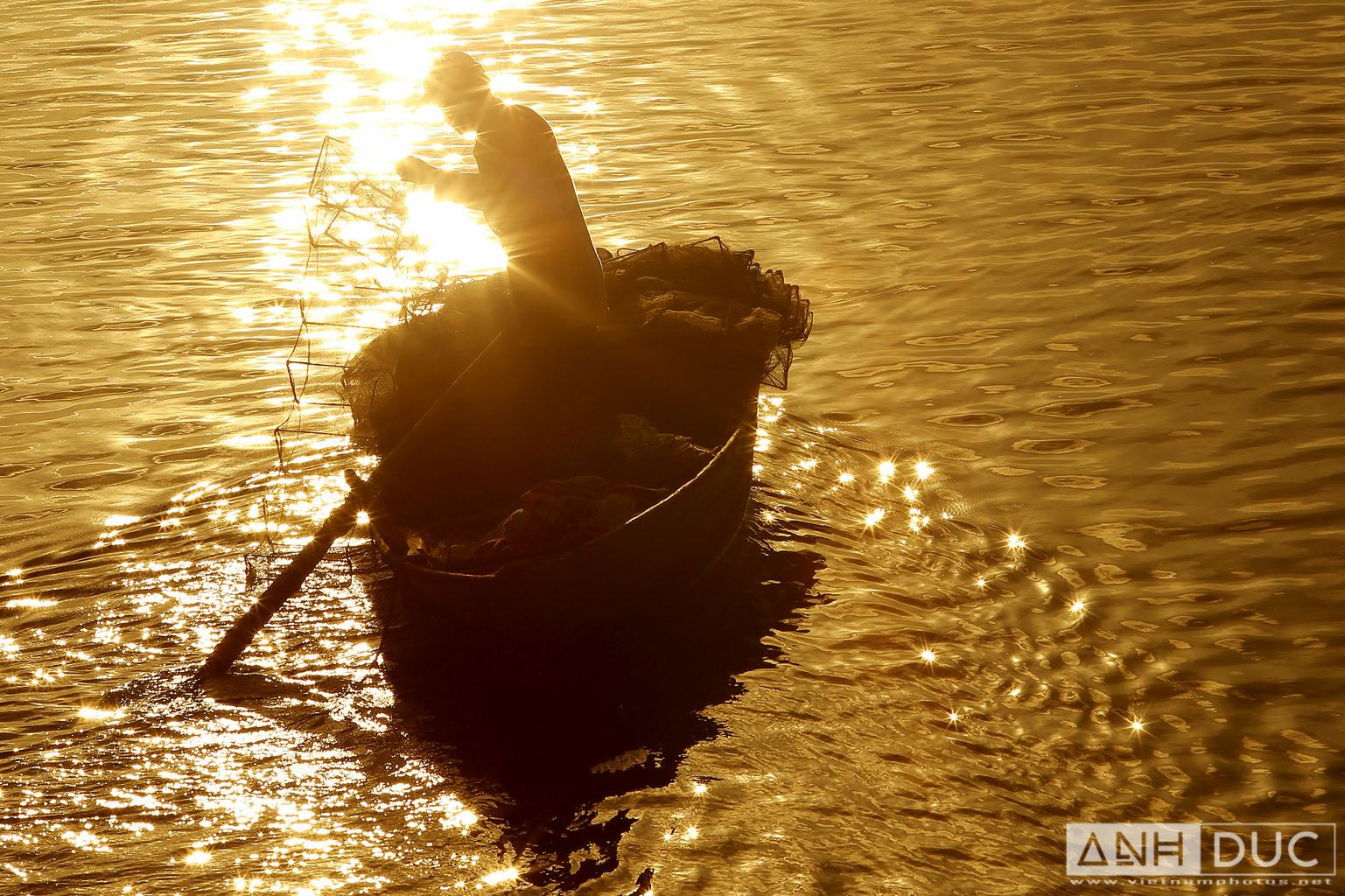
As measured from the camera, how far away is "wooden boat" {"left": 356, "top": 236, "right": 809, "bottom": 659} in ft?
17.6

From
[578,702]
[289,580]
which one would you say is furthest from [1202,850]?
[289,580]

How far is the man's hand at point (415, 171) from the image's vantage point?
607 centimetres

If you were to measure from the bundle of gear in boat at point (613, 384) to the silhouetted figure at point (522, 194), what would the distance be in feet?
1.12

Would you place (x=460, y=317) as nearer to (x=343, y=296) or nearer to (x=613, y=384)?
(x=613, y=384)

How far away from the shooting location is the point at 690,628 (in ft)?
19.5

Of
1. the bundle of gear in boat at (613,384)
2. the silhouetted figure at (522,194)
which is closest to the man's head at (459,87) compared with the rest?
the silhouetted figure at (522,194)

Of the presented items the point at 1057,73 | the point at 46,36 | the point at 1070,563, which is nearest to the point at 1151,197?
the point at 1057,73

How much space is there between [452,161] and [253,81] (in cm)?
478

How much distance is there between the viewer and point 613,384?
6840 mm

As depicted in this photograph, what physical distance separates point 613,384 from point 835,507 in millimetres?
1357

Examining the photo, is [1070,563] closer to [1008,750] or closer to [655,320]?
[1008,750]

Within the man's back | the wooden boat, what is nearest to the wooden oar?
the wooden boat

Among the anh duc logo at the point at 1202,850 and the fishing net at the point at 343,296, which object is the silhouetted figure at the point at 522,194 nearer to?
the fishing net at the point at 343,296

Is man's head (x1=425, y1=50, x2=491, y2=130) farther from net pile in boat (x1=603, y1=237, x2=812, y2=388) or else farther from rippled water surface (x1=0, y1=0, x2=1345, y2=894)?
rippled water surface (x1=0, y1=0, x2=1345, y2=894)
